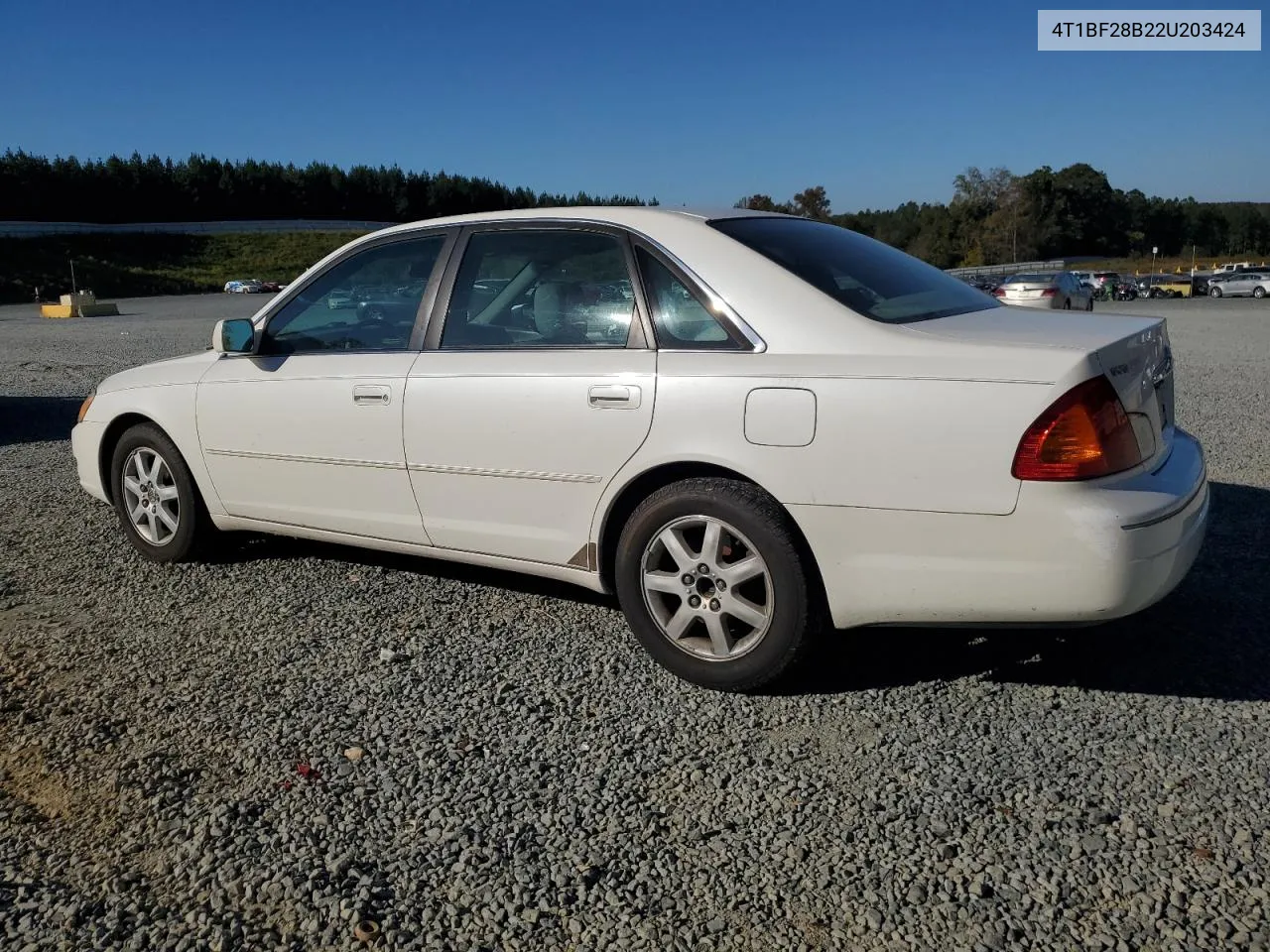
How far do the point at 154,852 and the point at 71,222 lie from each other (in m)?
95.9

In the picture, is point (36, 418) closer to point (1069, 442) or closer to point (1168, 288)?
point (1069, 442)

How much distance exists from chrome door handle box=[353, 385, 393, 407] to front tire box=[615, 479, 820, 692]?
120 centimetres

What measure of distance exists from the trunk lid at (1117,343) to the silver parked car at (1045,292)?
2186 centimetres

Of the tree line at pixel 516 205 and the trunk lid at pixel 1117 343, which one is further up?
the tree line at pixel 516 205

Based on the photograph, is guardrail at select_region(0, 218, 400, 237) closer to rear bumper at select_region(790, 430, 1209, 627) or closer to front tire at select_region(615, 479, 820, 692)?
front tire at select_region(615, 479, 820, 692)

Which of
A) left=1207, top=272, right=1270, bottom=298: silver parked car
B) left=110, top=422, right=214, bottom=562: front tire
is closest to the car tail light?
left=110, top=422, right=214, bottom=562: front tire

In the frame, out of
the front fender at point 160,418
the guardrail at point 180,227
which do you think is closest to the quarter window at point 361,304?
the front fender at point 160,418

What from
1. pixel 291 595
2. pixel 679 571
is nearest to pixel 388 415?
pixel 291 595

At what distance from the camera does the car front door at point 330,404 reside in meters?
4.20

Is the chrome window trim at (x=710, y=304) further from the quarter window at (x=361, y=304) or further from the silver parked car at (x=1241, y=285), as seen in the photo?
the silver parked car at (x=1241, y=285)

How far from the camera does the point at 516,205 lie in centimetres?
10006

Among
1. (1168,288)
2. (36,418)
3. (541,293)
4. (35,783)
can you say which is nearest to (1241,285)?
(1168,288)

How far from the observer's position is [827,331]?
3.29m

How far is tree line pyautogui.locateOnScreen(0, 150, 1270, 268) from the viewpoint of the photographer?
289 feet
